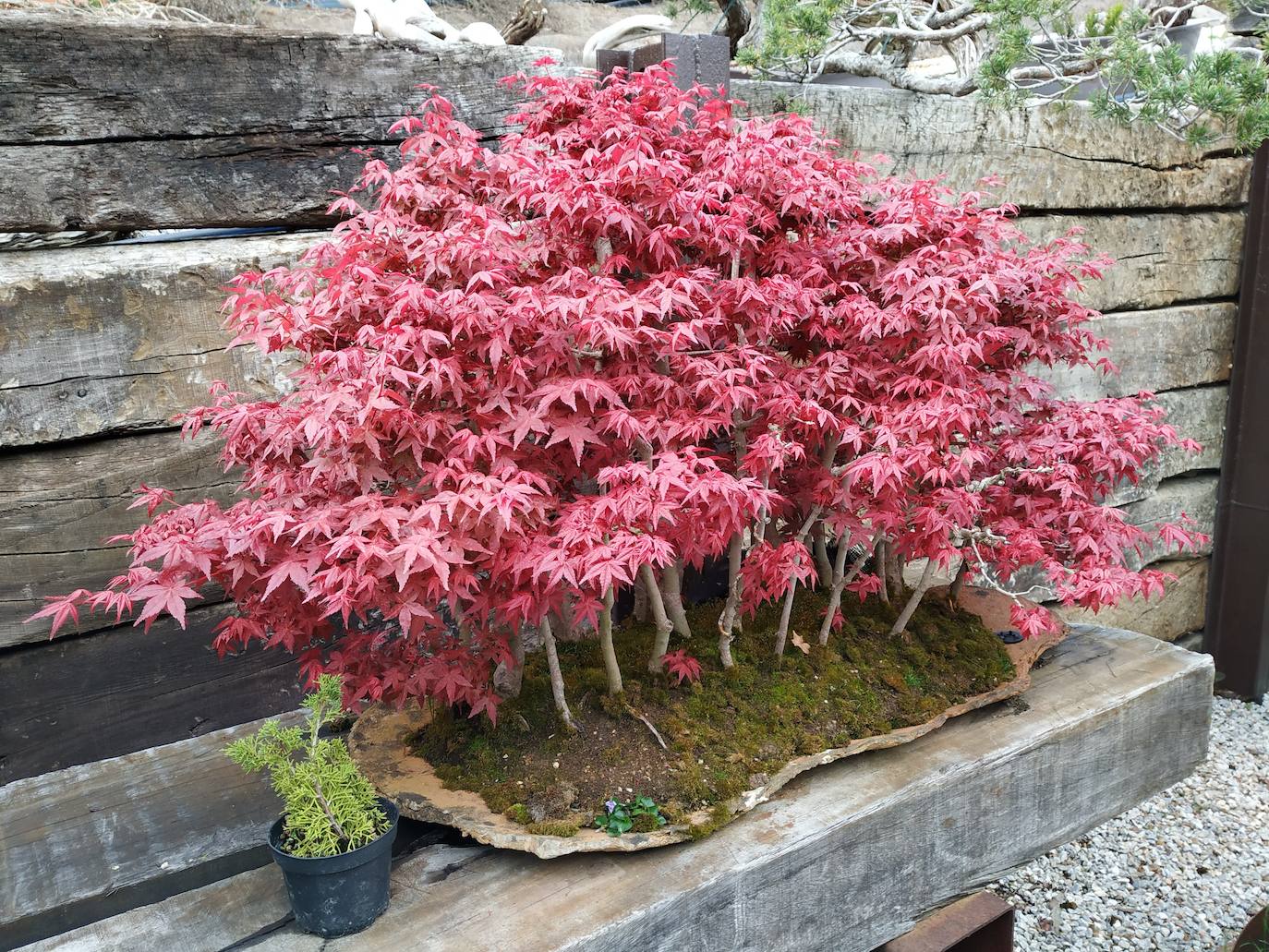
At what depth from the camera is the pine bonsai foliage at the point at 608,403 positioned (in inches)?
57.2

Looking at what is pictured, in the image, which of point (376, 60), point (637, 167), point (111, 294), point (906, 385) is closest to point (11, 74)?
point (111, 294)

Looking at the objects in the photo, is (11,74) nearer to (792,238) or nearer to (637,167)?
(637,167)

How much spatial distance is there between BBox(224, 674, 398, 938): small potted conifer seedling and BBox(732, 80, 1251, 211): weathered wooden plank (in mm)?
1936

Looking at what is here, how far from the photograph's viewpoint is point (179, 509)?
1620 millimetres

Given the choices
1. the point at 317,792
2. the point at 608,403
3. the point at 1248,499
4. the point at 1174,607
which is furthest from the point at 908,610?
the point at 1248,499

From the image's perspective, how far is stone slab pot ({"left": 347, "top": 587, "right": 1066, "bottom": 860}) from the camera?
5.27 ft

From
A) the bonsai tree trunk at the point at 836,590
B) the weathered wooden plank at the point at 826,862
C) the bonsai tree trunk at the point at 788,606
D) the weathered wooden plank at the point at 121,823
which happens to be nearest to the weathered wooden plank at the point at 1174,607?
the weathered wooden plank at the point at 826,862

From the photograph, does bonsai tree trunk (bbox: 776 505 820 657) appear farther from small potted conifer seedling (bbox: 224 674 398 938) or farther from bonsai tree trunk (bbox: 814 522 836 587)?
small potted conifer seedling (bbox: 224 674 398 938)

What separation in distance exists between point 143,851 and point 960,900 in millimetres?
1767

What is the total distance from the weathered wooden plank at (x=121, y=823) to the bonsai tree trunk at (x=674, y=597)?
99 centimetres

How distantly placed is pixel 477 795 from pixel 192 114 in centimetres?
146

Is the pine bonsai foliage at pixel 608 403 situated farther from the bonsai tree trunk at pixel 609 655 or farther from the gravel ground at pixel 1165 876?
the gravel ground at pixel 1165 876

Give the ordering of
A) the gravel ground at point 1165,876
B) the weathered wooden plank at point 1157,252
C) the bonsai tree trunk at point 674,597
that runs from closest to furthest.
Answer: the bonsai tree trunk at point 674,597 → the gravel ground at point 1165,876 → the weathered wooden plank at point 1157,252

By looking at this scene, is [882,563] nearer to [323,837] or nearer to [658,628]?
[658,628]
